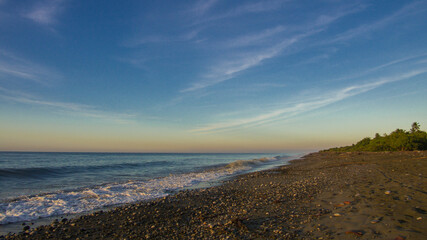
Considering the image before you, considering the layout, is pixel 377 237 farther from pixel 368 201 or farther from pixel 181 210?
pixel 181 210

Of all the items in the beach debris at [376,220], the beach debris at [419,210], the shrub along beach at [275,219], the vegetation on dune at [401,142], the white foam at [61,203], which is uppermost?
the vegetation on dune at [401,142]

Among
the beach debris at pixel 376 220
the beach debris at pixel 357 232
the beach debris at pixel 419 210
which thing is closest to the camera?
the beach debris at pixel 357 232

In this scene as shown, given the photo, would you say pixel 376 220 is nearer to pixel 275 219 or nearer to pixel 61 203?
pixel 275 219

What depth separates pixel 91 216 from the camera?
8.59 meters

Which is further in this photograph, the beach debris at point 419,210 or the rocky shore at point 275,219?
the beach debris at point 419,210

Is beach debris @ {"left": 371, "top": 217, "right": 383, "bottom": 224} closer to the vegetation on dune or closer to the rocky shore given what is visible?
the rocky shore

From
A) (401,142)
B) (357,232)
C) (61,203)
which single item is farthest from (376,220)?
(401,142)

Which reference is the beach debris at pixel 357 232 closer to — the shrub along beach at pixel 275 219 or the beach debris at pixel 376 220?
the shrub along beach at pixel 275 219

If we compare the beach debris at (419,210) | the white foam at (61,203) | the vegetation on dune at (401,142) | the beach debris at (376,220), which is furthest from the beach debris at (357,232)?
the vegetation on dune at (401,142)

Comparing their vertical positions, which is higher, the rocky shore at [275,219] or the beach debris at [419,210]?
the beach debris at [419,210]

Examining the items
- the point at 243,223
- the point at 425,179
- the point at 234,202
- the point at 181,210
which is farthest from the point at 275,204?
the point at 425,179

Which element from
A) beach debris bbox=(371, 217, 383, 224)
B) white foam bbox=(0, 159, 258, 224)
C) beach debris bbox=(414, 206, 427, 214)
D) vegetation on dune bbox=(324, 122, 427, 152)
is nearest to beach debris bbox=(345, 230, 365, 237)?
beach debris bbox=(371, 217, 383, 224)

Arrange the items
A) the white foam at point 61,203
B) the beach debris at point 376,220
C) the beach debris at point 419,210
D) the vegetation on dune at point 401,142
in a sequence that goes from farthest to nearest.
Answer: the vegetation on dune at point 401,142 < the white foam at point 61,203 < the beach debris at point 419,210 < the beach debris at point 376,220

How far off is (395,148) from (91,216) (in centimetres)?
4668
